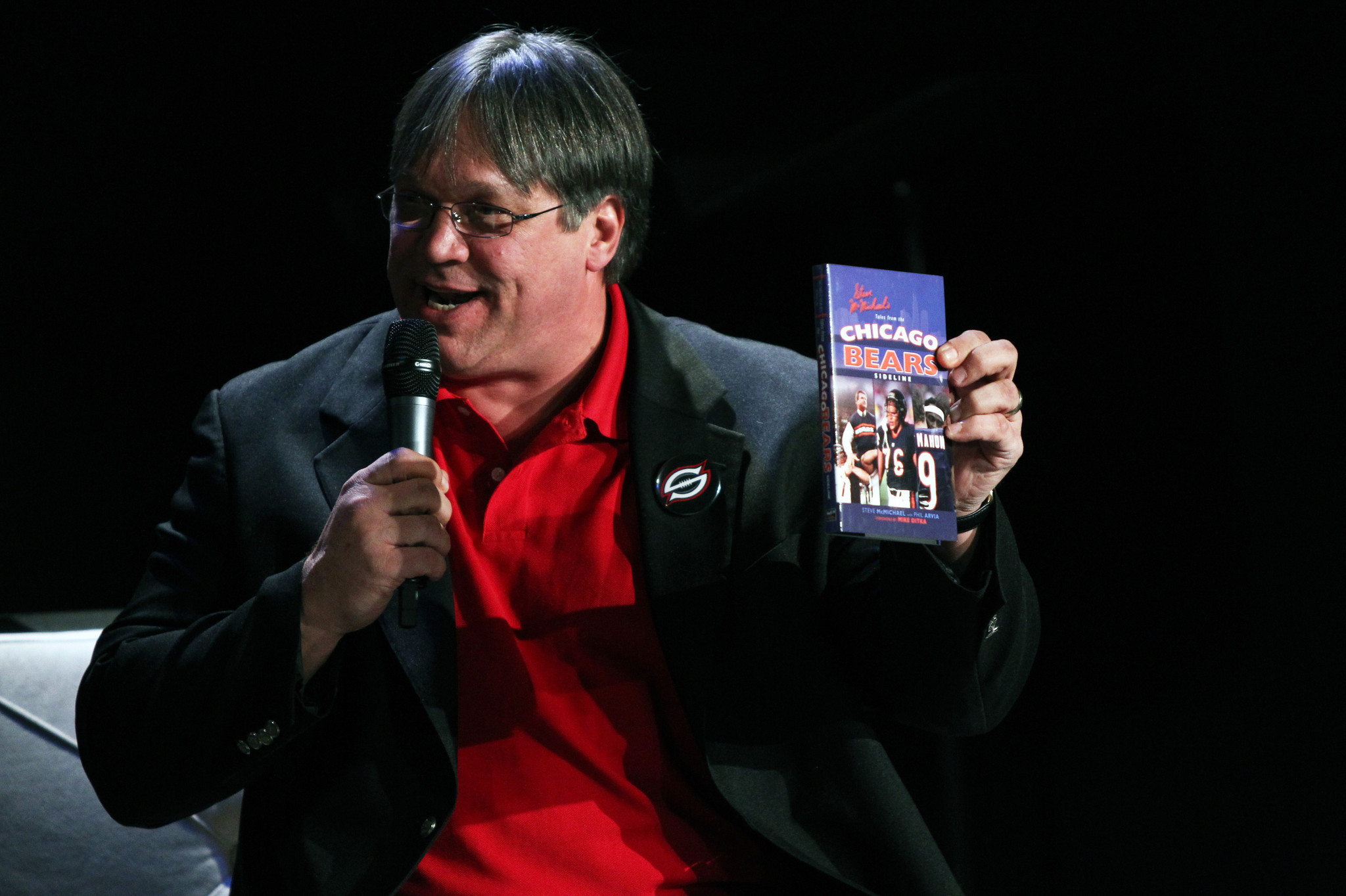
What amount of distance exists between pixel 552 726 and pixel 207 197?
1457mm

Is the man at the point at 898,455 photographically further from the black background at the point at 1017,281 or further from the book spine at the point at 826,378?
the black background at the point at 1017,281

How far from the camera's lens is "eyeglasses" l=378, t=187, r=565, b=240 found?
1.65 m

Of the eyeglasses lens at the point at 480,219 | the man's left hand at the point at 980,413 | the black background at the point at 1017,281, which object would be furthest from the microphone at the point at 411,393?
the black background at the point at 1017,281

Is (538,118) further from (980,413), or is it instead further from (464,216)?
(980,413)

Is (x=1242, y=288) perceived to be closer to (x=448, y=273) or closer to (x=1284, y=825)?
(x=1284, y=825)

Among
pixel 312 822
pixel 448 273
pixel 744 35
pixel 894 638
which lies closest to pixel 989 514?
pixel 894 638

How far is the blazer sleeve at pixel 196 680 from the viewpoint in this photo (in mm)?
1403

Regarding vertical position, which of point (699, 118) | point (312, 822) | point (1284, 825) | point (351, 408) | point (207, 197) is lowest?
point (1284, 825)

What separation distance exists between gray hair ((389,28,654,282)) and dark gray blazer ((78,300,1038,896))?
0.29 metres

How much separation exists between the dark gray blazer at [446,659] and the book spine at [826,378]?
0.78 feet

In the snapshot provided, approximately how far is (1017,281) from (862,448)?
1567 millimetres

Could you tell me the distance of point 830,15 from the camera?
2.62 m

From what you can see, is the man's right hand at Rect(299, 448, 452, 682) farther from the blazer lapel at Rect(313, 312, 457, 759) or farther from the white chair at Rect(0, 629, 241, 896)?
the white chair at Rect(0, 629, 241, 896)

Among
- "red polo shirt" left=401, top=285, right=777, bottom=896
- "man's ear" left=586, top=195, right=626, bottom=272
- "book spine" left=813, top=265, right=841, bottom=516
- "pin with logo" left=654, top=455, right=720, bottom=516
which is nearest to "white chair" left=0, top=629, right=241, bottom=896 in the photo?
"red polo shirt" left=401, top=285, right=777, bottom=896
